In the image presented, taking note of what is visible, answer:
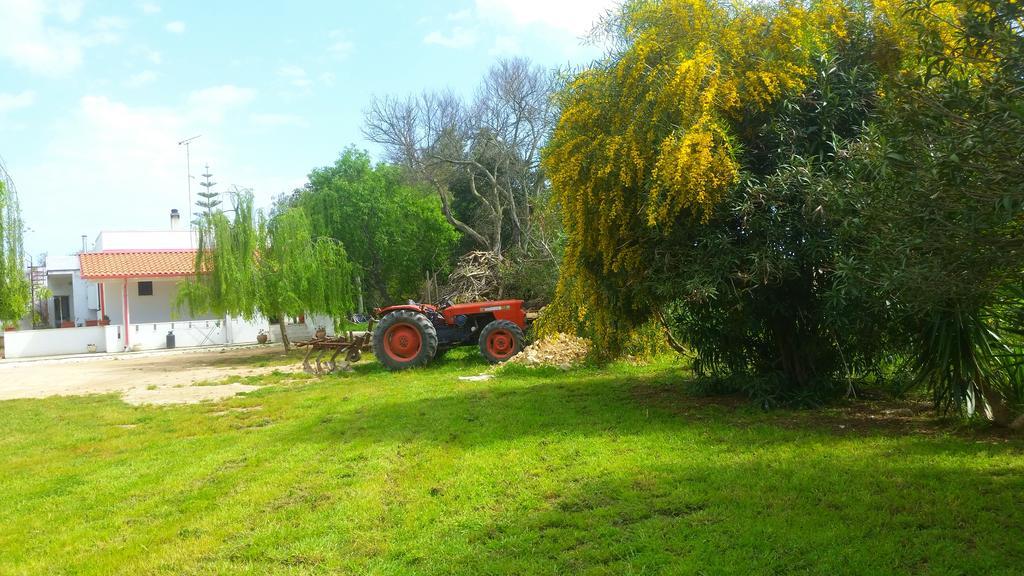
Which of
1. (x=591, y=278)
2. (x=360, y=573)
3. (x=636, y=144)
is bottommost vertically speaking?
(x=360, y=573)

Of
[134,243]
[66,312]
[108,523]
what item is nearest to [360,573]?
[108,523]

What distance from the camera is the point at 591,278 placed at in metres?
8.93

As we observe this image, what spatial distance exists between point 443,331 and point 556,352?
2954 millimetres

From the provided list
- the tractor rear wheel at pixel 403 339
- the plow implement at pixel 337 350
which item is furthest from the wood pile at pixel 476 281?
the tractor rear wheel at pixel 403 339

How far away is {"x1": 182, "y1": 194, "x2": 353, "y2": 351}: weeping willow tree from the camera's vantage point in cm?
2072

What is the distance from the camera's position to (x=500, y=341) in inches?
585

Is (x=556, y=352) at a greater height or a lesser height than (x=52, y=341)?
lesser

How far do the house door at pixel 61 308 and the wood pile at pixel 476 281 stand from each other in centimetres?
2844

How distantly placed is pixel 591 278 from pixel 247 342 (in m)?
24.0

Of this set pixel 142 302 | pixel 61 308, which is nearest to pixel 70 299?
pixel 61 308

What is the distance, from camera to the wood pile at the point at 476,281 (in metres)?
21.5

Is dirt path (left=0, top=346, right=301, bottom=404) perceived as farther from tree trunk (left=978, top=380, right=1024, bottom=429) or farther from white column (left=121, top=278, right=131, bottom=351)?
tree trunk (left=978, top=380, right=1024, bottom=429)

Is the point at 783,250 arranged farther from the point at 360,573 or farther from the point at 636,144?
the point at 360,573

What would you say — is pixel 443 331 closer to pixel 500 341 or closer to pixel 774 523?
pixel 500 341
